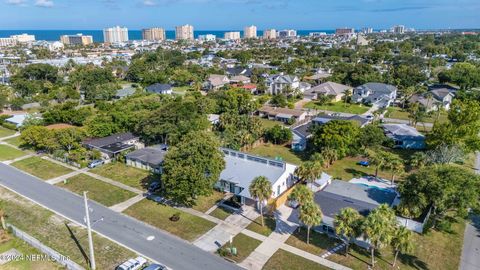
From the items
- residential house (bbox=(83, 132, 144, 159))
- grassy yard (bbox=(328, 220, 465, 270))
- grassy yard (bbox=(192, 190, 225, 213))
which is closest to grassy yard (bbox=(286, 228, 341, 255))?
grassy yard (bbox=(328, 220, 465, 270))

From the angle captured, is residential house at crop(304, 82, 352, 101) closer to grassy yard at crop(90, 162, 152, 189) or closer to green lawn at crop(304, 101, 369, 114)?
green lawn at crop(304, 101, 369, 114)

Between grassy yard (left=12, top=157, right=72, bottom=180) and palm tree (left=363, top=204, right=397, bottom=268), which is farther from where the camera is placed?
grassy yard (left=12, top=157, right=72, bottom=180)

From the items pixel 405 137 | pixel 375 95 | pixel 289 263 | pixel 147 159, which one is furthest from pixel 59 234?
pixel 375 95

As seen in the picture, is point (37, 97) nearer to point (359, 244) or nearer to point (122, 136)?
point (122, 136)

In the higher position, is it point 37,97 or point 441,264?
point 37,97

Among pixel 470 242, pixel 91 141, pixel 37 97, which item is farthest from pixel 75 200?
pixel 37 97

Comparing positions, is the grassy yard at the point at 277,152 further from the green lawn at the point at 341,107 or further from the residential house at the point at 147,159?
the green lawn at the point at 341,107

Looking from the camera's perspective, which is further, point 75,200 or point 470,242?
point 75,200
